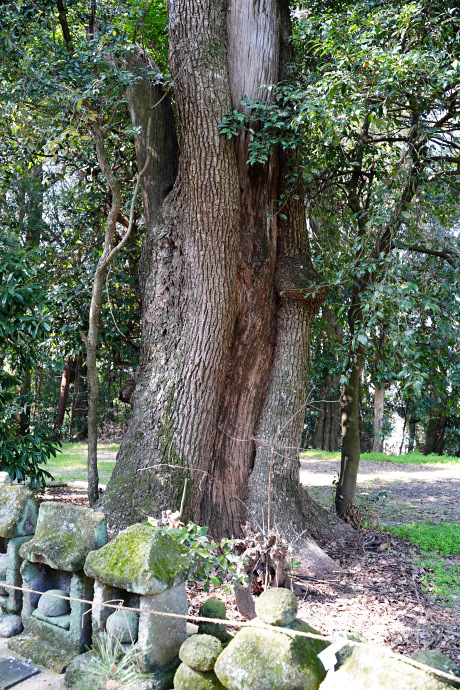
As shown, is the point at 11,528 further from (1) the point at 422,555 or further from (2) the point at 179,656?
(1) the point at 422,555

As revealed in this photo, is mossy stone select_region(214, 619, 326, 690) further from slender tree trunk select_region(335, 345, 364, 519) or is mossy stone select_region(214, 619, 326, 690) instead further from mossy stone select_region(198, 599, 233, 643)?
slender tree trunk select_region(335, 345, 364, 519)

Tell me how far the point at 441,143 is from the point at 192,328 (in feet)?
13.1

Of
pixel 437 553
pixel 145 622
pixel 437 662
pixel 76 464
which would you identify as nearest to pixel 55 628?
pixel 145 622

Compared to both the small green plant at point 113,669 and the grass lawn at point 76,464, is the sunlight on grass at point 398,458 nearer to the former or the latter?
the grass lawn at point 76,464

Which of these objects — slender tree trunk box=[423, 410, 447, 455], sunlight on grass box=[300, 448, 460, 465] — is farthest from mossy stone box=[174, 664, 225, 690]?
slender tree trunk box=[423, 410, 447, 455]

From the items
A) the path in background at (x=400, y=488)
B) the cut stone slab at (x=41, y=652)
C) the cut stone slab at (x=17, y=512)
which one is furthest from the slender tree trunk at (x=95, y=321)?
the path in background at (x=400, y=488)

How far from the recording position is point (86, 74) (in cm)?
491

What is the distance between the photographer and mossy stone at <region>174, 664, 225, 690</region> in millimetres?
2068

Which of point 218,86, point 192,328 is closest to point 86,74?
point 218,86

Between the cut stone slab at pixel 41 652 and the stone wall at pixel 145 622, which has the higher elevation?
the stone wall at pixel 145 622

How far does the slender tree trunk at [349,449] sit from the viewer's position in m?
6.45

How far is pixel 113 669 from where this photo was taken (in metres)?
2.12

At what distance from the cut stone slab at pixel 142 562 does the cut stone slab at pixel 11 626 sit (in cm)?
81

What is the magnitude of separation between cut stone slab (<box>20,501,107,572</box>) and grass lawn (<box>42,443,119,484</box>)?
5.92 m
